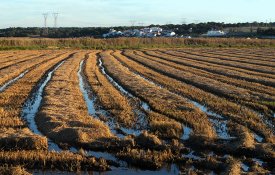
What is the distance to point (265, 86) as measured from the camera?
28.0 meters

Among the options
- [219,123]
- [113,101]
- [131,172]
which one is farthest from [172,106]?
[131,172]

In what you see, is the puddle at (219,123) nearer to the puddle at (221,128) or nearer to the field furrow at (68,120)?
the puddle at (221,128)

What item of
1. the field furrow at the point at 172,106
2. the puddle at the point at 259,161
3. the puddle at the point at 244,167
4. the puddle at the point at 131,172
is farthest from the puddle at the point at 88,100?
the puddle at the point at 244,167

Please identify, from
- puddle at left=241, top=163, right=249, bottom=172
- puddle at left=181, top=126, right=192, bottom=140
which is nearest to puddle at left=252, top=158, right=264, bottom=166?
puddle at left=241, top=163, right=249, bottom=172

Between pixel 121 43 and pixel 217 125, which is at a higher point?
pixel 217 125

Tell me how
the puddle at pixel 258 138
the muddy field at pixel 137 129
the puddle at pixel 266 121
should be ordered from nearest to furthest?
1. the muddy field at pixel 137 129
2. the puddle at pixel 258 138
3. the puddle at pixel 266 121

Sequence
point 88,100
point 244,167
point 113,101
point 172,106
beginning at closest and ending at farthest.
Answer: point 244,167
point 172,106
point 113,101
point 88,100

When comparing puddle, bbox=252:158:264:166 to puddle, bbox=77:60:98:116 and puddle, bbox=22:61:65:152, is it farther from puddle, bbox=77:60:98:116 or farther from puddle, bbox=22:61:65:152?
puddle, bbox=77:60:98:116

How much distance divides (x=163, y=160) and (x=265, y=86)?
1687 centimetres

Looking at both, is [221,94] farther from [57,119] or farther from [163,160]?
[163,160]

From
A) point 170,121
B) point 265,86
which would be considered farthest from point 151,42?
point 170,121

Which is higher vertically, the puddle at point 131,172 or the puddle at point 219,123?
the puddle at point 219,123

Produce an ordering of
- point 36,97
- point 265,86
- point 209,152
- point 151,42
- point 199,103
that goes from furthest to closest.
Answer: point 151,42 → point 265,86 → point 36,97 → point 199,103 → point 209,152

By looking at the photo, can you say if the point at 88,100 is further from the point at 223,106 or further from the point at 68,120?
the point at 223,106
